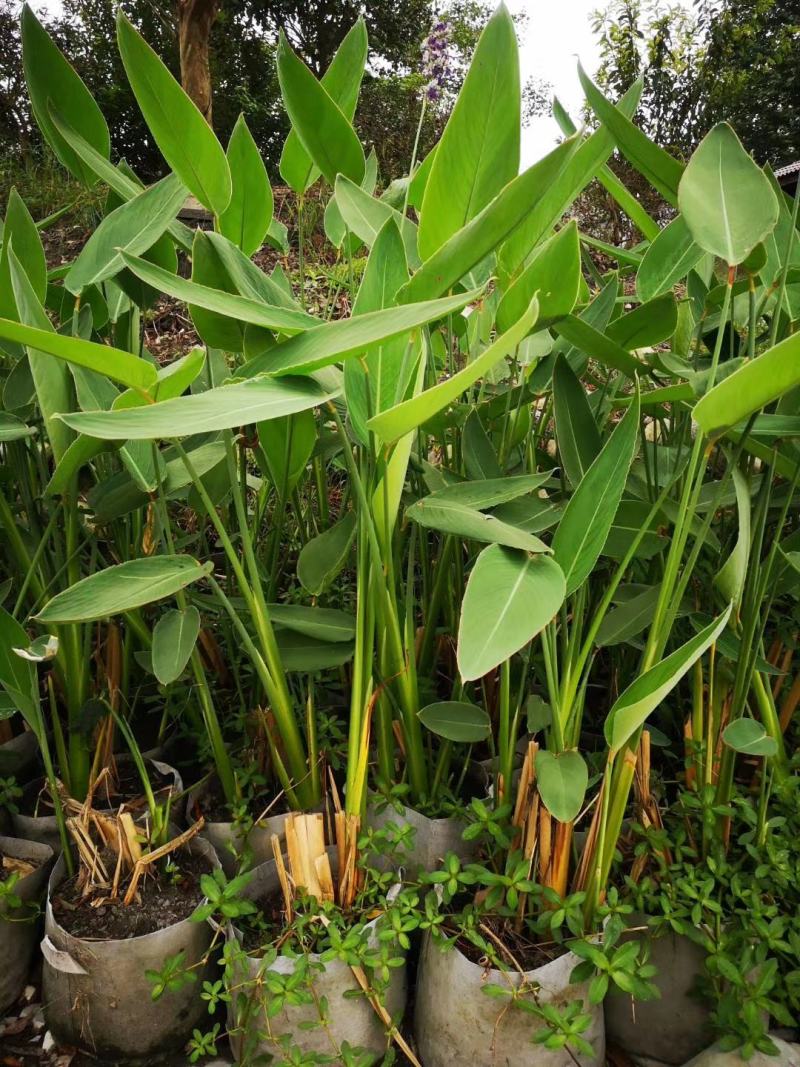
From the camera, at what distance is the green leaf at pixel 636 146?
0.52 m

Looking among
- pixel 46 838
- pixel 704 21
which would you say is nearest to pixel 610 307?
pixel 46 838

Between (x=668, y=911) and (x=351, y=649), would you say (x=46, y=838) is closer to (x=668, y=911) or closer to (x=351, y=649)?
(x=351, y=649)

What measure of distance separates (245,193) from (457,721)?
0.51 meters

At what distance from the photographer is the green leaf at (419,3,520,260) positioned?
449 millimetres

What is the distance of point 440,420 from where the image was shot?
0.71 metres

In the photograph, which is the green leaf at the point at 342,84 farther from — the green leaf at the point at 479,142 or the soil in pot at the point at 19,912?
the soil in pot at the point at 19,912

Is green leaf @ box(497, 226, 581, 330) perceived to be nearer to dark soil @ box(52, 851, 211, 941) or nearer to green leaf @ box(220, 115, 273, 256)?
green leaf @ box(220, 115, 273, 256)

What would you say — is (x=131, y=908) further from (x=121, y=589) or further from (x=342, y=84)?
(x=342, y=84)

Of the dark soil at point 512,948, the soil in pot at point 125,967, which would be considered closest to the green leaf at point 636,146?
the dark soil at point 512,948

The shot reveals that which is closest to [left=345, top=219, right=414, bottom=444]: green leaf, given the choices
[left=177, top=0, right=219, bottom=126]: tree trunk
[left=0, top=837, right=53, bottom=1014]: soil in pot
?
[left=0, top=837, right=53, bottom=1014]: soil in pot

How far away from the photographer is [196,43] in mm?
3334

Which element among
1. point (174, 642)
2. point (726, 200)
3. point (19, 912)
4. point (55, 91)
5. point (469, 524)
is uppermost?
point (55, 91)

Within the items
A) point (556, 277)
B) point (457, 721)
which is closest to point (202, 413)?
point (556, 277)

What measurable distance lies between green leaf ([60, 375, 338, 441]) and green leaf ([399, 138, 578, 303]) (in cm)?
10
